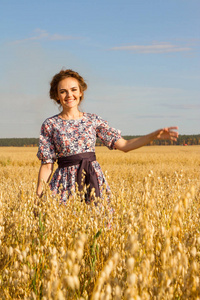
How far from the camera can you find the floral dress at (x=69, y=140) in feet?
12.0

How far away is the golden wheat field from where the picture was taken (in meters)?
0.99

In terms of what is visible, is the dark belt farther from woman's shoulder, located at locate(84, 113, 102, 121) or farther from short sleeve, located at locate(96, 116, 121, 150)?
woman's shoulder, located at locate(84, 113, 102, 121)

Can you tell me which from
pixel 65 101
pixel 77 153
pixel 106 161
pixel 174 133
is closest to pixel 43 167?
pixel 77 153

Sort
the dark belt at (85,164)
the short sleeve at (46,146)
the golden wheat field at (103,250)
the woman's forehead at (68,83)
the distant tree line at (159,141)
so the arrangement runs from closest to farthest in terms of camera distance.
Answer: the golden wheat field at (103,250), the dark belt at (85,164), the short sleeve at (46,146), the woman's forehead at (68,83), the distant tree line at (159,141)

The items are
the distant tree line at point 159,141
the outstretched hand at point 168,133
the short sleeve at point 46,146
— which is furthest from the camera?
the distant tree line at point 159,141

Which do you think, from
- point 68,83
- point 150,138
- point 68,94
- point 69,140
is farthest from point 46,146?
point 150,138

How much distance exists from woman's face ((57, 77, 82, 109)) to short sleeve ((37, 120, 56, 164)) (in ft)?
0.96

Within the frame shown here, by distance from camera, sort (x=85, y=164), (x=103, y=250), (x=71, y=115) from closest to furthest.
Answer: (x=103, y=250), (x=85, y=164), (x=71, y=115)

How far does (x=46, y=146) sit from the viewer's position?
3.78 meters

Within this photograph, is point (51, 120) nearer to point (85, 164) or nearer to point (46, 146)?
point (46, 146)

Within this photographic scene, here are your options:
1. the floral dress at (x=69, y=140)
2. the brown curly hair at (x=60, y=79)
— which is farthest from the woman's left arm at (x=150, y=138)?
the brown curly hair at (x=60, y=79)

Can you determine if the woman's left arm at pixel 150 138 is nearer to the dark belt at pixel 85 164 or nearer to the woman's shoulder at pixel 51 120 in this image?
the dark belt at pixel 85 164

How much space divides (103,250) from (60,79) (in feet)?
8.12

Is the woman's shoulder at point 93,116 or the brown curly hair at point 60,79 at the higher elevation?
the brown curly hair at point 60,79
